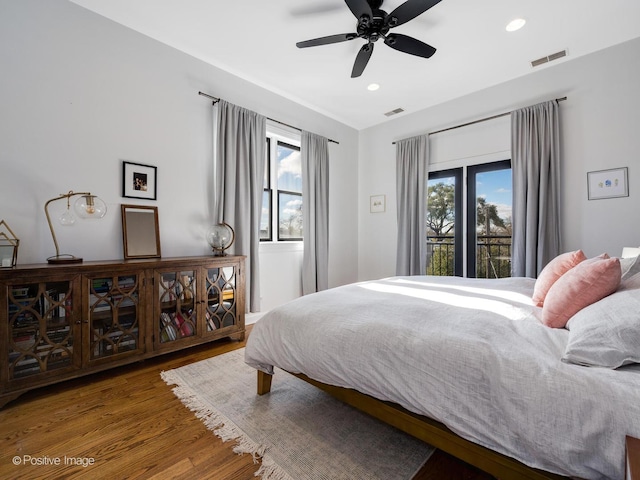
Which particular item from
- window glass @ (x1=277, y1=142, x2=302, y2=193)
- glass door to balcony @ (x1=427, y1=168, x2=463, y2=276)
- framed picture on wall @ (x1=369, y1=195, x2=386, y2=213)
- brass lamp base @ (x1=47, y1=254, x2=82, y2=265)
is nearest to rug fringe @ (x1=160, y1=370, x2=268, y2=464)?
brass lamp base @ (x1=47, y1=254, x2=82, y2=265)

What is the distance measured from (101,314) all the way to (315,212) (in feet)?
8.68

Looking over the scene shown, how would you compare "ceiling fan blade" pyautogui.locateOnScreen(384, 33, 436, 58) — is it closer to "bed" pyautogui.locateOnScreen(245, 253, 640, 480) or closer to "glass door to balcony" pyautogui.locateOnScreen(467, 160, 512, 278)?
"glass door to balcony" pyautogui.locateOnScreen(467, 160, 512, 278)

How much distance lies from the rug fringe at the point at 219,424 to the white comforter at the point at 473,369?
13.4 inches

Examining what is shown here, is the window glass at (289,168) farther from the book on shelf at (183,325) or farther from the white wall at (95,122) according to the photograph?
the book on shelf at (183,325)

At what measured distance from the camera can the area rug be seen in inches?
50.9

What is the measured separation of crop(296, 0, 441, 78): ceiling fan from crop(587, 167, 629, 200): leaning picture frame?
2089 millimetres

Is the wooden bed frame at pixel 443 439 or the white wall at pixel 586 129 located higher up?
the white wall at pixel 586 129

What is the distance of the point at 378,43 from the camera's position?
2.78 metres

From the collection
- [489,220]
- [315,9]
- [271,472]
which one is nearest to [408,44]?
[315,9]

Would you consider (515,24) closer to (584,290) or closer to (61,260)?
(584,290)

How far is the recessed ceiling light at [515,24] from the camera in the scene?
2457 mm

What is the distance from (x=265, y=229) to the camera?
147 inches

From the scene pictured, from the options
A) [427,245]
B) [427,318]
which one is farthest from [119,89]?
[427,245]

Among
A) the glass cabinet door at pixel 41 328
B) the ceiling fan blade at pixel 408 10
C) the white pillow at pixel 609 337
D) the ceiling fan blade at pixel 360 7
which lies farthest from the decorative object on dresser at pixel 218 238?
the white pillow at pixel 609 337
